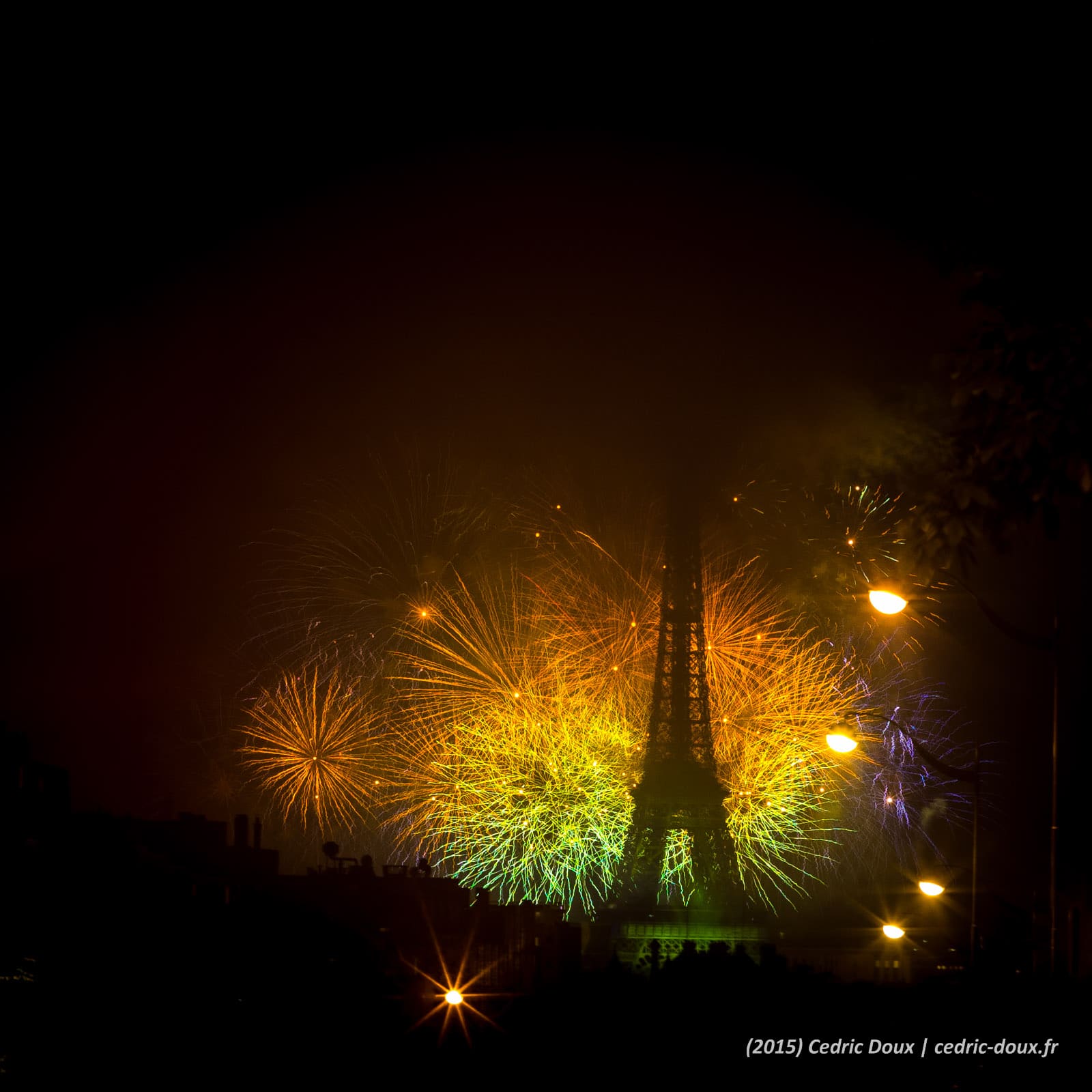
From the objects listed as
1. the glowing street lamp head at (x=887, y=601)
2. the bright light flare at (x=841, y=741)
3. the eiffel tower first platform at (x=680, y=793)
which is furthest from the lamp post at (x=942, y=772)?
the eiffel tower first platform at (x=680, y=793)

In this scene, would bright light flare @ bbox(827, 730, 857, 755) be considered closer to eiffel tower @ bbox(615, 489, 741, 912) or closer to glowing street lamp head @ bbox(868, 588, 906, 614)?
glowing street lamp head @ bbox(868, 588, 906, 614)

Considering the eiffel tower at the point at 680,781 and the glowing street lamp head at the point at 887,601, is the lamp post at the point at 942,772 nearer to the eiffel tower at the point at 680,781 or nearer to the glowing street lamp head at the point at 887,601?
the glowing street lamp head at the point at 887,601

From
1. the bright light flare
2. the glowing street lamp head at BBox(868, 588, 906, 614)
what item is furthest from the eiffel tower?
the glowing street lamp head at BBox(868, 588, 906, 614)

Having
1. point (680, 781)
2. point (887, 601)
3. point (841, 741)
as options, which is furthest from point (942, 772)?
point (680, 781)

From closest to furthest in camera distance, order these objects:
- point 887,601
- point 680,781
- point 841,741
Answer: point 887,601
point 841,741
point 680,781

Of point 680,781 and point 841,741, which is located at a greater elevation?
point 680,781

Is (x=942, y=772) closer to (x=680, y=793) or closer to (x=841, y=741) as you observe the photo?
(x=841, y=741)

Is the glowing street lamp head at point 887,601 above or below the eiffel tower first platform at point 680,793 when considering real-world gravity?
below

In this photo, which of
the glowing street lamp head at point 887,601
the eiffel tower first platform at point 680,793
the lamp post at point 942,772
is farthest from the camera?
the eiffel tower first platform at point 680,793
